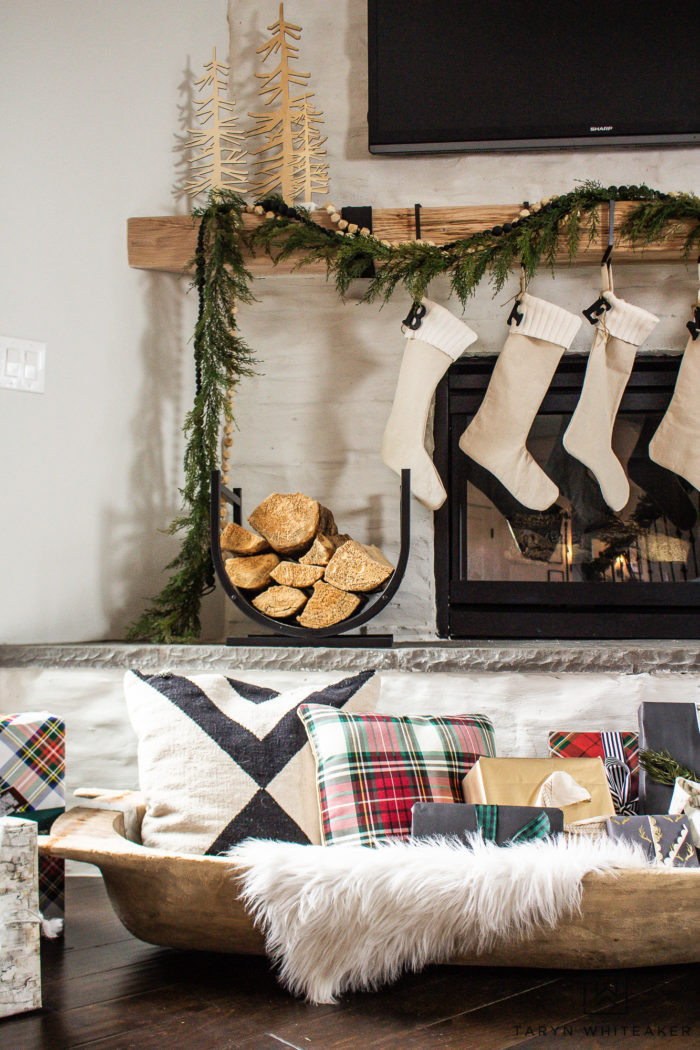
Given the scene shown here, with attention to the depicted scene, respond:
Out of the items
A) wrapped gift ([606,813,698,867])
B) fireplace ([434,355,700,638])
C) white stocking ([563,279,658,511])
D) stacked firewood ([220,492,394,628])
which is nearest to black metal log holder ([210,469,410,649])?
stacked firewood ([220,492,394,628])

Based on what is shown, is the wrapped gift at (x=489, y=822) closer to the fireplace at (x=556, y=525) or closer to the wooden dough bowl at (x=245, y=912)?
the wooden dough bowl at (x=245, y=912)

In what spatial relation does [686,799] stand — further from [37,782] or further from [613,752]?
[37,782]

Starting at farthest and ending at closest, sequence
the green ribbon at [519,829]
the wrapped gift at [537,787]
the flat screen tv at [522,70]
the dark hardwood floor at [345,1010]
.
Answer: the flat screen tv at [522,70], the wrapped gift at [537,787], the green ribbon at [519,829], the dark hardwood floor at [345,1010]

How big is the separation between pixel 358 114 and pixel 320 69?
15 cm

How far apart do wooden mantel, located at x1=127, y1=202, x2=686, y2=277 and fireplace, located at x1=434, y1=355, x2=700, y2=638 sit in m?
0.23

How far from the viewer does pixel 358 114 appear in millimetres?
2102

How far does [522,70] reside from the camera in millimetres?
2020

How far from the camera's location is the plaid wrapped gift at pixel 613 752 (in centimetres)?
123

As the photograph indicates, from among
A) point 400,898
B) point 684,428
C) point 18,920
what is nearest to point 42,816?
point 18,920

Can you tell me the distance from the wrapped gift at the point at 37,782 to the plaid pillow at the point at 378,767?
37 cm

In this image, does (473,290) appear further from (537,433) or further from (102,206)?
(102,206)

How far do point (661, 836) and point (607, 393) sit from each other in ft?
3.55

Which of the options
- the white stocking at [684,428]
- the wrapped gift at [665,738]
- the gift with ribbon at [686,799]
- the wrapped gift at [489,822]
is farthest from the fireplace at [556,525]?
the wrapped gift at [489,822]

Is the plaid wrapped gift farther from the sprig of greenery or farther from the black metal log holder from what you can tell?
the sprig of greenery
